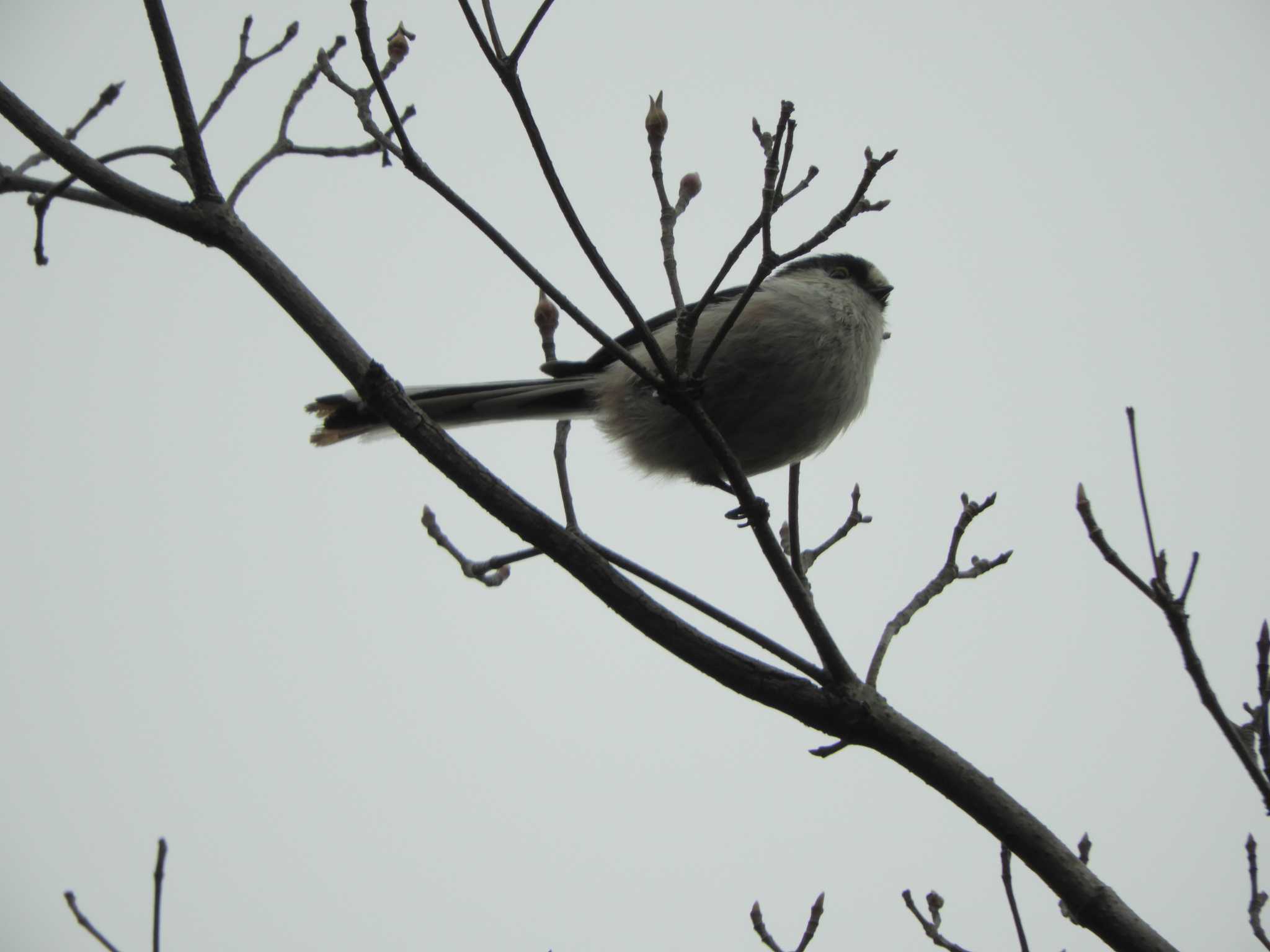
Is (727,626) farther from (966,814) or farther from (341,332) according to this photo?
(341,332)

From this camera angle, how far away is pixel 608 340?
2330mm

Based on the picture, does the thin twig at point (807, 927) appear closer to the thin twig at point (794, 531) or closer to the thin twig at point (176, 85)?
the thin twig at point (794, 531)

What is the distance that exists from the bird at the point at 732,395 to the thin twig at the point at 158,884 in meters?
1.53

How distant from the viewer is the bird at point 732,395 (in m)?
3.60

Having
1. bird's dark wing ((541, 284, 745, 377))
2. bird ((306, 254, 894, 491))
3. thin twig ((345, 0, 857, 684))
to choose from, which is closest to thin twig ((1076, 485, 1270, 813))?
thin twig ((345, 0, 857, 684))

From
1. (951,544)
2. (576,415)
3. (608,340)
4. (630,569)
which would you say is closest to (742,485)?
(630,569)

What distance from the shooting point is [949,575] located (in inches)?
123

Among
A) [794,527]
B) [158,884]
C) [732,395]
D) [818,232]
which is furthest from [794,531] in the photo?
[158,884]

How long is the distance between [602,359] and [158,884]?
2432 millimetres

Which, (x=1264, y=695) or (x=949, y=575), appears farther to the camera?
(x=949, y=575)

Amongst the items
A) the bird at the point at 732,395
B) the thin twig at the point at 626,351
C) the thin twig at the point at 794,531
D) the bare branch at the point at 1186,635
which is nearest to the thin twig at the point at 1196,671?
the bare branch at the point at 1186,635

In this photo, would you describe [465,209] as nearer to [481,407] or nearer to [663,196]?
[663,196]

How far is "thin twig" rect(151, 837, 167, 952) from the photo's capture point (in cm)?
203

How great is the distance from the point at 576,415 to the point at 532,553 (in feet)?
4.82
